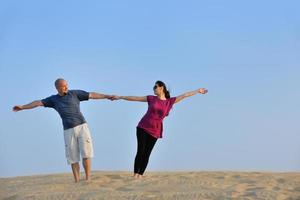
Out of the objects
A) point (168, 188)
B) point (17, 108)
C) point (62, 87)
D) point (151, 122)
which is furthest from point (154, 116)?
point (17, 108)

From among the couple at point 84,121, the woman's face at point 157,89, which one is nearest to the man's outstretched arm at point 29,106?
the couple at point 84,121

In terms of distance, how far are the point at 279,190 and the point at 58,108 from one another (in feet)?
14.6

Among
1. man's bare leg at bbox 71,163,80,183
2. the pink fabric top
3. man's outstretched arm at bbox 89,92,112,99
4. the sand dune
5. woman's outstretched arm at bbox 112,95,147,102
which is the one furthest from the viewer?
woman's outstretched arm at bbox 112,95,147,102

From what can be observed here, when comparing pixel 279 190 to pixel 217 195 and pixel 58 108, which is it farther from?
pixel 58 108

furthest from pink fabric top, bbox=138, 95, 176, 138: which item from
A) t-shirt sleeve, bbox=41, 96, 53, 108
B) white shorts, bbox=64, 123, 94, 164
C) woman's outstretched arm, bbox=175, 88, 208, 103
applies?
t-shirt sleeve, bbox=41, 96, 53, 108

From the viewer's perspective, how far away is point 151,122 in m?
11.3

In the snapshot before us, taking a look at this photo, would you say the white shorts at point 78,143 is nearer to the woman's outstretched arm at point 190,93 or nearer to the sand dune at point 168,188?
the sand dune at point 168,188

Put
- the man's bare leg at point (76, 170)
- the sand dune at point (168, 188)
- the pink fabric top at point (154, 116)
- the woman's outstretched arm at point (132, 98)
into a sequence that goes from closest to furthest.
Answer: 1. the sand dune at point (168, 188)
2. the man's bare leg at point (76, 170)
3. the pink fabric top at point (154, 116)
4. the woman's outstretched arm at point (132, 98)

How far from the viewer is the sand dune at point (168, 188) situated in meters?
9.29

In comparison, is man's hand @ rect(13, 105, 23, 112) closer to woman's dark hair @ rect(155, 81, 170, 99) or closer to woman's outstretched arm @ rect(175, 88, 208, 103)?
woman's dark hair @ rect(155, 81, 170, 99)

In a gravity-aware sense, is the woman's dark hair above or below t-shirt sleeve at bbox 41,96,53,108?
above

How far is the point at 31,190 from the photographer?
10.5 meters

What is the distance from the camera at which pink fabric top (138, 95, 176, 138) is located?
37.1 feet

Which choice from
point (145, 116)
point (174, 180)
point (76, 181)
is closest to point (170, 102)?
point (145, 116)
